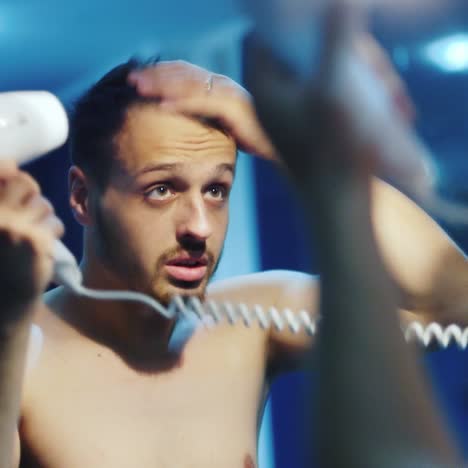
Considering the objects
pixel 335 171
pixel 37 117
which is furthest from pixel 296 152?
pixel 37 117

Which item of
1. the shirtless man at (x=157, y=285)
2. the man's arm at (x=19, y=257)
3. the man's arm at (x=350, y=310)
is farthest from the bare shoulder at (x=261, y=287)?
the man's arm at (x=350, y=310)

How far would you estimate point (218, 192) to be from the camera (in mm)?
689

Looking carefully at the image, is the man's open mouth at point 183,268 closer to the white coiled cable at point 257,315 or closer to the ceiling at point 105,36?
the white coiled cable at point 257,315

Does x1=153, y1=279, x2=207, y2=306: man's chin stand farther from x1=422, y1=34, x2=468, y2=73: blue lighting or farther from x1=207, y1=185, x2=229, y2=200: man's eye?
x1=422, y1=34, x2=468, y2=73: blue lighting

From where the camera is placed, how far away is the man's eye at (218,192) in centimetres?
68

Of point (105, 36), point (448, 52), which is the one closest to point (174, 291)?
point (105, 36)

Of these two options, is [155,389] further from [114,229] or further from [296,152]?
[296,152]

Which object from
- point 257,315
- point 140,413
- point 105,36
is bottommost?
point 140,413

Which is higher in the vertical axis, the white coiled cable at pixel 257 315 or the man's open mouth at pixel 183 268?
the man's open mouth at pixel 183 268

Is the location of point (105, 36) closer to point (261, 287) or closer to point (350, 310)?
point (261, 287)

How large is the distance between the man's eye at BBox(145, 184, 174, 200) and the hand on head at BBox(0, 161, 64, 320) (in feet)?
0.49

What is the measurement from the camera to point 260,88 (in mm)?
332

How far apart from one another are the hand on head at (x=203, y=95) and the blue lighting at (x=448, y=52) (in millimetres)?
209

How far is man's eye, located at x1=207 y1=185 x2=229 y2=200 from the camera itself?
2.24ft
